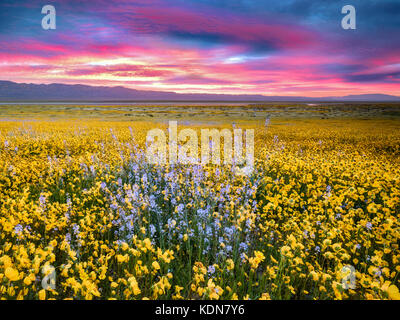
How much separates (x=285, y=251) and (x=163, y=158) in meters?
7.21

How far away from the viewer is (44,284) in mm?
2025

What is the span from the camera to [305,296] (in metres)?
3.43
